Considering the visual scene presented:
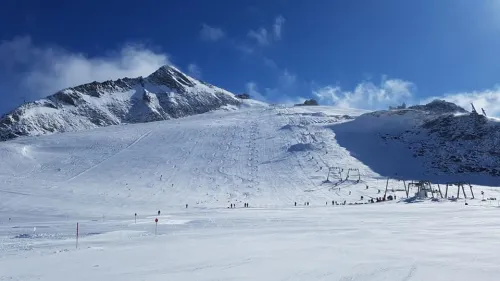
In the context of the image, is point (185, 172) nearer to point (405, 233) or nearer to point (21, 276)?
point (405, 233)

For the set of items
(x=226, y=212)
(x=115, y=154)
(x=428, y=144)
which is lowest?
(x=226, y=212)

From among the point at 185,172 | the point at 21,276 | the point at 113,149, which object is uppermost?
the point at 113,149

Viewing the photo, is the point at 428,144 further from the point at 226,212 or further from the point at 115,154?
the point at 226,212

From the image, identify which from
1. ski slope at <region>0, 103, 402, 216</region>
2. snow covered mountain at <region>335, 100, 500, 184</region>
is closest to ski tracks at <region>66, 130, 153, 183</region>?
ski slope at <region>0, 103, 402, 216</region>

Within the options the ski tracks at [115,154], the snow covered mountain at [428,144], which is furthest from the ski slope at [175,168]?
the snow covered mountain at [428,144]

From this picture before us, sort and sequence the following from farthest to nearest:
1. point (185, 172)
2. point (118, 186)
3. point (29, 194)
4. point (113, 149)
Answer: point (113, 149), point (185, 172), point (118, 186), point (29, 194)

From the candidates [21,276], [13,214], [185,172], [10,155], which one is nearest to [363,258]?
[21,276]

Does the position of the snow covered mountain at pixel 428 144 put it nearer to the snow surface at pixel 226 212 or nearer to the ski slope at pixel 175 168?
the snow surface at pixel 226 212

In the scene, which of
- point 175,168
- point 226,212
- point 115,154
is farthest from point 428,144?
point 226,212
